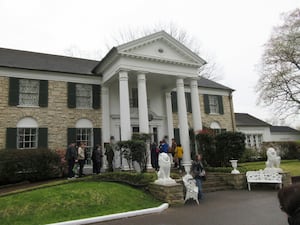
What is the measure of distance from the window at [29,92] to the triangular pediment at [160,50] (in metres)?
5.63

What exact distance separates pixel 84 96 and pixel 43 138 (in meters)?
3.65

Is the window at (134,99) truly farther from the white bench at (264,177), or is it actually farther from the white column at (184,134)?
the white bench at (264,177)

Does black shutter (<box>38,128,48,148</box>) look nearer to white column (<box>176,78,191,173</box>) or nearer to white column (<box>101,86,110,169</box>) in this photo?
white column (<box>101,86,110,169</box>)

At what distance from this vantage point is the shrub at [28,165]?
40.7 feet

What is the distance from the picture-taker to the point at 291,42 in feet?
76.4

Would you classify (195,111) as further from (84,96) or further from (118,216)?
(118,216)

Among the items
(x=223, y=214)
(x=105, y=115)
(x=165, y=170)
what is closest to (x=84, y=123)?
(x=105, y=115)

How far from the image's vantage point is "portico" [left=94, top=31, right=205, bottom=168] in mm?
14289

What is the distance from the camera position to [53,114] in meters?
15.4

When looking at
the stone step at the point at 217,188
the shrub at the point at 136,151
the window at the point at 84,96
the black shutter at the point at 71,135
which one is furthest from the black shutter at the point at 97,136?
the stone step at the point at 217,188

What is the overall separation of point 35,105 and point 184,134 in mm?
9005

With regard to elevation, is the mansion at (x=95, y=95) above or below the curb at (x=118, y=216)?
above

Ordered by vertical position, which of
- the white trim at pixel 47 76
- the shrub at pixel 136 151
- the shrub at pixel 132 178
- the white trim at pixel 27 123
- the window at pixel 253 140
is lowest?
the shrub at pixel 132 178

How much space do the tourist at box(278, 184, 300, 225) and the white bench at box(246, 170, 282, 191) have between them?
10.3 metres
